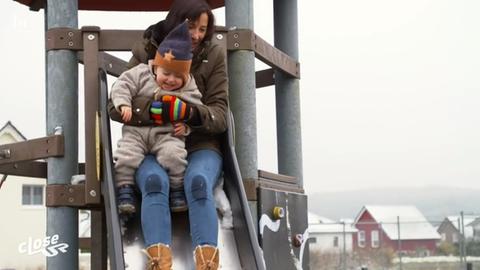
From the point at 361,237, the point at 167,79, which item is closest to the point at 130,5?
the point at 167,79

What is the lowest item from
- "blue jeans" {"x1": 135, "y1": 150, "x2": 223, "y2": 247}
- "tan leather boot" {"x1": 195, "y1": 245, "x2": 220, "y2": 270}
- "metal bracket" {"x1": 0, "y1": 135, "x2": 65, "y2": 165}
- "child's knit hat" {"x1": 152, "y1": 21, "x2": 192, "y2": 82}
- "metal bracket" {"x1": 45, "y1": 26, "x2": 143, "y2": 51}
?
"tan leather boot" {"x1": 195, "y1": 245, "x2": 220, "y2": 270}

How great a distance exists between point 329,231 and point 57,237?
27066 mm

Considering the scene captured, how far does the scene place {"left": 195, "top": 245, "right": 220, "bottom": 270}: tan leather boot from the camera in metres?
4.19

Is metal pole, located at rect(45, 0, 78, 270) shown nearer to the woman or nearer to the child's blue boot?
the woman

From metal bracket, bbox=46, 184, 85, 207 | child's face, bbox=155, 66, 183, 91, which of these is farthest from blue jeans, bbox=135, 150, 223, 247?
metal bracket, bbox=46, 184, 85, 207

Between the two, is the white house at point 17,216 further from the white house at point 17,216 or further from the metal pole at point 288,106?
the metal pole at point 288,106

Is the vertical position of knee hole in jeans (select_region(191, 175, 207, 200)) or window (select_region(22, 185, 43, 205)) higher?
window (select_region(22, 185, 43, 205))

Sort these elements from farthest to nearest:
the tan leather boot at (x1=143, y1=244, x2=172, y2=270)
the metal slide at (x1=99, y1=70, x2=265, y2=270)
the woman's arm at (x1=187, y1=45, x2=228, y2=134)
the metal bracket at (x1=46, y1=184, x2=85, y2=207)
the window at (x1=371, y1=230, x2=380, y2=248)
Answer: the window at (x1=371, y1=230, x2=380, y2=248) < the metal bracket at (x1=46, y1=184, x2=85, y2=207) < the woman's arm at (x1=187, y1=45, x2=228, y2=134) < the metal slide at (x1=99, y1=70, x2=265, y2=270) < the tan leather boot at (x1=143, y1=244, x2=172, y2=270)

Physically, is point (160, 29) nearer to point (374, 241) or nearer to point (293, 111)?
point (293, 111)

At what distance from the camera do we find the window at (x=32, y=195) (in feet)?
113

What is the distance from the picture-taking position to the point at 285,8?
707cm

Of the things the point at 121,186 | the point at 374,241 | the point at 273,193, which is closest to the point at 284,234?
the point at 273,193

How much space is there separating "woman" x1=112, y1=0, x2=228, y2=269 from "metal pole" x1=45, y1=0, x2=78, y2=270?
612 mm

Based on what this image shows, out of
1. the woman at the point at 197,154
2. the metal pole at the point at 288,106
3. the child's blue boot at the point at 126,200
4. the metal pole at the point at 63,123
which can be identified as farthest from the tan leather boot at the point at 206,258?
the metal pole at the point at 288,106
